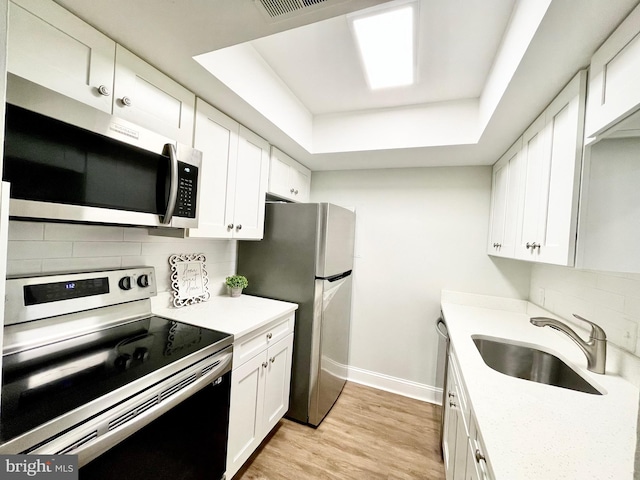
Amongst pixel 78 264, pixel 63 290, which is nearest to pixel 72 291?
pixel 63 290

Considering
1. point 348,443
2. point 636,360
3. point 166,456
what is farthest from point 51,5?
point 348,443

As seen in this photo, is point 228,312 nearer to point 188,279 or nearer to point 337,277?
point 188,279

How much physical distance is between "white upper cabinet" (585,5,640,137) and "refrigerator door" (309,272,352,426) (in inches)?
64.1

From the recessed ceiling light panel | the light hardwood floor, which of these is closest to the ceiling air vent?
the recessed ceiling light panel

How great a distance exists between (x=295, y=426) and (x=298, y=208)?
5.53 feet

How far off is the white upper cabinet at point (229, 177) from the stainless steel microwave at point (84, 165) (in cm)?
23

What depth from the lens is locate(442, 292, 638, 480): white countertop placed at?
64 cm

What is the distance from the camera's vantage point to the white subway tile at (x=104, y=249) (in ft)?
4.02

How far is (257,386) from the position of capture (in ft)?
5.11

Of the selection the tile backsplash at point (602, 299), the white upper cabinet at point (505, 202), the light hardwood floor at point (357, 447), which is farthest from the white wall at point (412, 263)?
the tile backsplash at point (602, 299)

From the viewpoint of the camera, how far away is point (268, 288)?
207 centimetres

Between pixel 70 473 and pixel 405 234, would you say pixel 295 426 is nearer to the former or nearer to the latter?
pixel 70 473

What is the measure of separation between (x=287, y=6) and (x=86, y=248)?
4.56ft

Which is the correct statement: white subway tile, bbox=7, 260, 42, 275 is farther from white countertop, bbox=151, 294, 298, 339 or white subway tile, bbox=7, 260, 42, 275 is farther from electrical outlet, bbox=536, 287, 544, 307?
electrical outlet, bbox=536, 287, 544, 307
